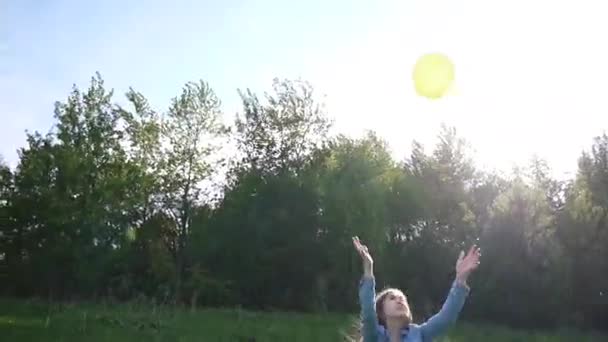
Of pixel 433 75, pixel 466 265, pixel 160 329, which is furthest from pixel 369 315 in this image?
pixel 433 75

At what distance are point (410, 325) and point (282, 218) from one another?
134ft

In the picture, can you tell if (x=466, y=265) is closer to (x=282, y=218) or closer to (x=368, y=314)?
(x=368, y=314)

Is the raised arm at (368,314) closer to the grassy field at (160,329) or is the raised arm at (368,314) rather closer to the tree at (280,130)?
the grassy field at (160,329)

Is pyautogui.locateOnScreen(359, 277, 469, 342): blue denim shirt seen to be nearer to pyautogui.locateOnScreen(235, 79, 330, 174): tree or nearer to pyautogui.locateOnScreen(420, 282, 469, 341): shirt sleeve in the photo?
pyautogui.locateOnScreen(420, 282, 469, 341): shirt sleeve

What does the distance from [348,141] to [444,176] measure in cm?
680

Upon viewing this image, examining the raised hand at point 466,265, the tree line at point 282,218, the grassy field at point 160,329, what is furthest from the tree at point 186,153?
the raised hand at point 466,265

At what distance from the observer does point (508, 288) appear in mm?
37875

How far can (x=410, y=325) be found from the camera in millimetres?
6164

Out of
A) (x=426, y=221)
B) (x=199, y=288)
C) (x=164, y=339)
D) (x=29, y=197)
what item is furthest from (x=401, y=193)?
(x=164, y=339)

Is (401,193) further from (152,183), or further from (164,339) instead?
(164,339)

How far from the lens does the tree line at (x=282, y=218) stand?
126 feet

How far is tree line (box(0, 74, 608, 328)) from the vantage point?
38.3 m

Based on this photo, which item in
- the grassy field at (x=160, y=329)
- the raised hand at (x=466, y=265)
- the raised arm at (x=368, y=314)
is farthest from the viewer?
the grassy field at (x=160, y=329)

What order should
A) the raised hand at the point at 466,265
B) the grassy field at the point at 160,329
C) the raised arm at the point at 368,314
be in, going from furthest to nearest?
the grassy field at the point at 160,329 < the raised hand at the point at 466,265 < the raised arm at the point at 368,314
